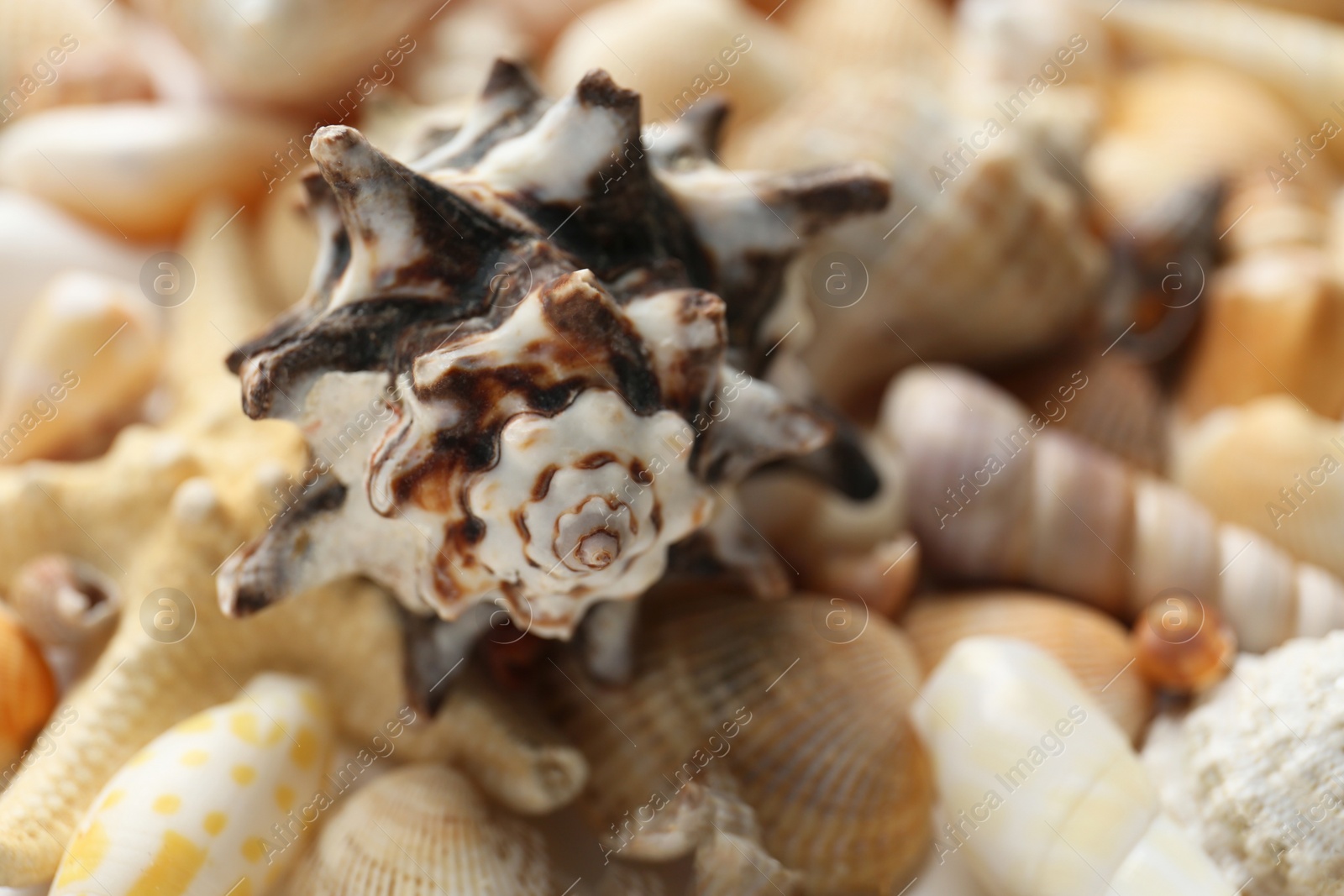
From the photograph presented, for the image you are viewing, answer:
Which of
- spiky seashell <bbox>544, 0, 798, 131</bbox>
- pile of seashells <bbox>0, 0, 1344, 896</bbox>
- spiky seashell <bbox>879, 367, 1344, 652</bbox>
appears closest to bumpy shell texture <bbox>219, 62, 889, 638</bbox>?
pile of seashells <bbox>0, 0, 1344, 896</bbox>

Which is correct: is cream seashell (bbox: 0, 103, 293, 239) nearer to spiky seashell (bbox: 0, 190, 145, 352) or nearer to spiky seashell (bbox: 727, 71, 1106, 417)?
spiky seashell (bbox: 0, 190, 145, 352)

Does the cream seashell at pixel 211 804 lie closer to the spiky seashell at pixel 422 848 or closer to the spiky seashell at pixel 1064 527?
the spiky seashell at pixel 422 848

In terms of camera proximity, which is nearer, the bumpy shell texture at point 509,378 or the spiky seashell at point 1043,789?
the bumpy shell texture at point 509,378

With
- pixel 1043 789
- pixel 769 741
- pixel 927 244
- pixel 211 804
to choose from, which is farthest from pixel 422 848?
pixel 927 244

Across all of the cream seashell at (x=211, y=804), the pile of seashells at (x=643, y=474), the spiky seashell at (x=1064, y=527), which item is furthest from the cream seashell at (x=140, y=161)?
the spiky seashell at (x=1064, y=527)

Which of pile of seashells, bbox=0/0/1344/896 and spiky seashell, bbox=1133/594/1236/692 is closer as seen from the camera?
pile of seashells, bbox=0/0/1344/896

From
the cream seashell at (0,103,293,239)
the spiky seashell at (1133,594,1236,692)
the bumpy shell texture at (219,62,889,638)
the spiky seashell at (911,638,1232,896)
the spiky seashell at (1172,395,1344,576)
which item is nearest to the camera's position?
the bumpy shell texture at (219,62,889,638)

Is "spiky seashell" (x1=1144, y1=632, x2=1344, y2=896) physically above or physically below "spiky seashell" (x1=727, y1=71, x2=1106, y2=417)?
below

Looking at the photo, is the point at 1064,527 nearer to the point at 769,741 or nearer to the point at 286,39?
the point at 769,741

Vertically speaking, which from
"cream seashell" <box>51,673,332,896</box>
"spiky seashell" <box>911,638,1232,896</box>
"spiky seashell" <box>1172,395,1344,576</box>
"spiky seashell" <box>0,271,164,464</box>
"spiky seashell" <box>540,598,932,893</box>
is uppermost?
"spiky seashell" <box>0,271,164,464</box>
